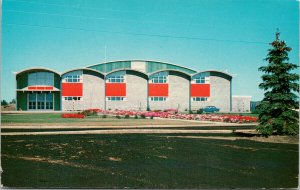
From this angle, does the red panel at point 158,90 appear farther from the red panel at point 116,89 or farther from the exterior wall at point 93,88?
the exterior wall at point 93,88

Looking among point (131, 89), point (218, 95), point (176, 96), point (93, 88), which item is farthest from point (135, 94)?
point (218, 95)

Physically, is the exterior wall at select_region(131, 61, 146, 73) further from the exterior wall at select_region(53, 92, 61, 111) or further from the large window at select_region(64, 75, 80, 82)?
the exterior wall at select_region(53, 92, 61, 111)

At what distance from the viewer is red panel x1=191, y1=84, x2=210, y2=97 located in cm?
2869

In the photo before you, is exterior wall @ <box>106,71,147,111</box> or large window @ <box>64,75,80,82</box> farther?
large window @ <box>64,75,80,82</box>

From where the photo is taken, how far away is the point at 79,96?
28.4 metres

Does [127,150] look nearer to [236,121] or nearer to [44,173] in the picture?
[44,173]

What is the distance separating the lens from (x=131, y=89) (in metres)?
30.5

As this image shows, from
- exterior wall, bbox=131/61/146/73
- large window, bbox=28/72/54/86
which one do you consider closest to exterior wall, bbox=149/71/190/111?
exterior wall, bbox=131/61/146/73

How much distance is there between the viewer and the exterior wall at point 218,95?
90.3 ft

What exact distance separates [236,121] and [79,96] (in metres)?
13.0

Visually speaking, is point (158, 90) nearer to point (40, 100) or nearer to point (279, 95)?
point (40, 100)

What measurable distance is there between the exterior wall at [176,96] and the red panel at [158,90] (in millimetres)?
361

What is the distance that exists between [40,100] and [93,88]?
4.67 meters

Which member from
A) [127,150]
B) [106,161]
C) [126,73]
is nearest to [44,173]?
[106,161]
